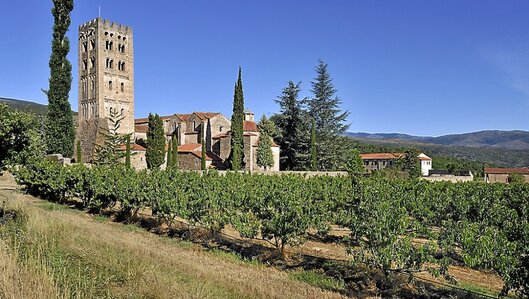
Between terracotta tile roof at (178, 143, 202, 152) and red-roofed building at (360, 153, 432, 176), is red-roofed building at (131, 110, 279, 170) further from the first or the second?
red-roofed building at (360, 153, 432, 176)

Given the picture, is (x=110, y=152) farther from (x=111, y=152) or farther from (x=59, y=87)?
(x=59, y=87)

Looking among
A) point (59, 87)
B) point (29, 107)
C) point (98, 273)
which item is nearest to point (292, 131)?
point (59, 87)

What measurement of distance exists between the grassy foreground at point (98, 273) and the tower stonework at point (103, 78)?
40041 mm

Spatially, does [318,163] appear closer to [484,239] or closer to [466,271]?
[466,271]

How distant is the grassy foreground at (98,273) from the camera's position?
15.6ft

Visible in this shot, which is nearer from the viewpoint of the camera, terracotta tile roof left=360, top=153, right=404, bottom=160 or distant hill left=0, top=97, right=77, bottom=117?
distant hill left=0, top=97, right=77, bottom=117

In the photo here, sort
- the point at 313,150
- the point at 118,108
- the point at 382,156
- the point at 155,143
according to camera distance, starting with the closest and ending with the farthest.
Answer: the point at 155,143
the point at 313,150
the point at 118,108
the point at 382,156

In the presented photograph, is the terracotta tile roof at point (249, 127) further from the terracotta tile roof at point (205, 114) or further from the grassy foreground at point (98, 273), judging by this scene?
the grassy foreground at point (98, 273)

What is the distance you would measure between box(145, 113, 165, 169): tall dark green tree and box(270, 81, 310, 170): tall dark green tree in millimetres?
14275

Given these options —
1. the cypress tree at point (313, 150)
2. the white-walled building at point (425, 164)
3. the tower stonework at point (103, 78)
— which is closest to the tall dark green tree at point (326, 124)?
the cypress tree at point (313, 150)

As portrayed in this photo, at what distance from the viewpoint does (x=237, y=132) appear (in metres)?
42.1

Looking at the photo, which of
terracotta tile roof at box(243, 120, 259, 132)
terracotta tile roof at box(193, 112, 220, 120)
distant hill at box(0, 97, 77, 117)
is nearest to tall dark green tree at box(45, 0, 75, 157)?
distant hill at box(0, 97, 77, 117)

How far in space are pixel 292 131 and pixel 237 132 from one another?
896cm

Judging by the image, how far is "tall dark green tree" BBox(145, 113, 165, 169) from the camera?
41.2m
